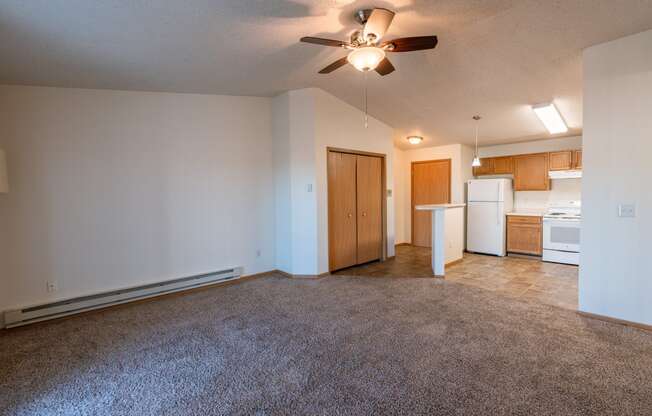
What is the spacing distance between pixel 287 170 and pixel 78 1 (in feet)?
9.45

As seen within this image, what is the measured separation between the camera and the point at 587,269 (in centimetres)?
308

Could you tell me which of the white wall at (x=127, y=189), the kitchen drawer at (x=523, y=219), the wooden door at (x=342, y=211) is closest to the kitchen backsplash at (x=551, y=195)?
the kitchen drawer at (x=523, y=219)

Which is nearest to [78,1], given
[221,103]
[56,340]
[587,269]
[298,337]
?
[221,103]

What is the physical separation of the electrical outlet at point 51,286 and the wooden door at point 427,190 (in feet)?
21.2

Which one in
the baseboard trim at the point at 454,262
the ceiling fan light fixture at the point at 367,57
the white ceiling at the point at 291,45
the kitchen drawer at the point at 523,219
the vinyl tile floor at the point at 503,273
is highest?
the white ceiling at the point at 291,45

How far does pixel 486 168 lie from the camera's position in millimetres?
6566

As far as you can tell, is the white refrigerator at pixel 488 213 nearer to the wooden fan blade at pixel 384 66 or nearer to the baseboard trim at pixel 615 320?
the baseboard trim at pixel 615 320

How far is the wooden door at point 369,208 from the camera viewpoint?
5312 millimetres

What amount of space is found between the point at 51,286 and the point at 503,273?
6.06 m

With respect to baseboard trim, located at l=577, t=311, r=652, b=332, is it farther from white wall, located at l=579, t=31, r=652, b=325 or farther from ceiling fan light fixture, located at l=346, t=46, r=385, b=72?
ceiling fan light fixture, located at l=346, t=46, r=385, b=72

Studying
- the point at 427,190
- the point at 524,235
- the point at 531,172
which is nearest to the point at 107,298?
the point at 427,190

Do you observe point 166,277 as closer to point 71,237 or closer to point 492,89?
point 71,237

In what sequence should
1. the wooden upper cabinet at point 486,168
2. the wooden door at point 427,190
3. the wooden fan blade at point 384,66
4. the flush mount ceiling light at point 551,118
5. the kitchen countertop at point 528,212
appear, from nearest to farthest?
the wooden fan blade at point 384,66 → the flush mount ceiling light at point 551,118 → the kitchen countertop at point 528,212 → the wooden upper cabinet at point 486,168 → the wooden door at point 427,190

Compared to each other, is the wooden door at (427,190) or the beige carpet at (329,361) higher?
the wooden door at (427,190)
